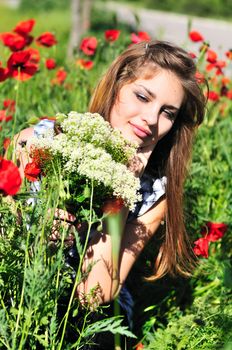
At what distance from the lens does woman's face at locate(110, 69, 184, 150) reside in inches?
87.5

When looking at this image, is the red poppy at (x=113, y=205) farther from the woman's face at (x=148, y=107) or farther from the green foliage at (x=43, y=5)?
the green foliage at (x=43, y=5)

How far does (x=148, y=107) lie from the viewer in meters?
2.25

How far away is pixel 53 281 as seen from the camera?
172 cm

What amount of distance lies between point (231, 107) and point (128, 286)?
62.7 inches

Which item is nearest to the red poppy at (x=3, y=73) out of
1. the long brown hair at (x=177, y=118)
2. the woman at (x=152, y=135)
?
the woman at (x=152, y=135)

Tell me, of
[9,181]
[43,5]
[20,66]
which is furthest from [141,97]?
[43,5]

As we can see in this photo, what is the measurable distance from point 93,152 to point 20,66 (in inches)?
32.2

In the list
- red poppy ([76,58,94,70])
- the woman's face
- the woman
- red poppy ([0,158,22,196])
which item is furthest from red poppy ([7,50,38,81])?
red poppy ([76,58,94,70])

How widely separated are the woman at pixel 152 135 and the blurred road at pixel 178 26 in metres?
9.23

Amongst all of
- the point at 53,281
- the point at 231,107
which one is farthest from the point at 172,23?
the point at 53,281

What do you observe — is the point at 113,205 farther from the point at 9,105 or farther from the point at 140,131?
the point at 9,105

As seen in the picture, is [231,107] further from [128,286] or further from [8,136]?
[8,136]

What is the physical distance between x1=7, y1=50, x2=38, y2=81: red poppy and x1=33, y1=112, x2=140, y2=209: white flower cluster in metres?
0.60

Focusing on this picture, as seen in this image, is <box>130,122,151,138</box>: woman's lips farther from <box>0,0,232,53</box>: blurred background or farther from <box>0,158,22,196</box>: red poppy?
<box>0,0,232,53</box>: blurred background
